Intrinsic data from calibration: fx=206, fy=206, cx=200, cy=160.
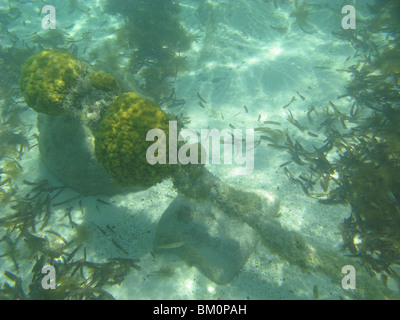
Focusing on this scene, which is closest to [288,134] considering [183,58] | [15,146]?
[183,58]

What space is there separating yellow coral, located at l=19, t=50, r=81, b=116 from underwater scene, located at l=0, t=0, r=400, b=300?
3cm

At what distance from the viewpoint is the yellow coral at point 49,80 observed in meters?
3.60

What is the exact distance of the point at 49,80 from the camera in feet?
11.8

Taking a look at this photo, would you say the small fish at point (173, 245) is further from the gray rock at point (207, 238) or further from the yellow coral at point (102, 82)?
the yellow coral at point (102, 82)

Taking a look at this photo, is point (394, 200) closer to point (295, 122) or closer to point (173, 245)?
point (295, 122)

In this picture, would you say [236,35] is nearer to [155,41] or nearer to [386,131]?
[155,41]

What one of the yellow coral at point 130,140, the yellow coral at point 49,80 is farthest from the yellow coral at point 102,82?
the yellow coral at point 130,140

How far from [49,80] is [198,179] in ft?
10.3

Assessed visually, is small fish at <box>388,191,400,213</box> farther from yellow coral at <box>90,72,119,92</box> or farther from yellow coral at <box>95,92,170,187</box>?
yellow coral at <box>90,72,119,92</box>

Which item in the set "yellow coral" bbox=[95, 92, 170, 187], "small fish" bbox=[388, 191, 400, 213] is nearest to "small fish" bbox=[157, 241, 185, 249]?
"yellow coral" bbox=[95, 92, 170, 187]

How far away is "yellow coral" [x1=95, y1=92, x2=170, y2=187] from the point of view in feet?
9.77
